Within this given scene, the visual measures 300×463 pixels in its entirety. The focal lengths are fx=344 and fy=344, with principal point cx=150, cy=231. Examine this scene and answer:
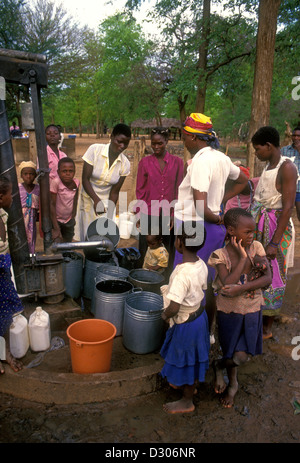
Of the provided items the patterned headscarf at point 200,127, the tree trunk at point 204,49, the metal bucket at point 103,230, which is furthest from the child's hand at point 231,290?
the tree trunk at point 204,49

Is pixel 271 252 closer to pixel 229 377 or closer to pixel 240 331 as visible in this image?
pixel 240 331

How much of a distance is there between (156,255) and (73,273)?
994mm

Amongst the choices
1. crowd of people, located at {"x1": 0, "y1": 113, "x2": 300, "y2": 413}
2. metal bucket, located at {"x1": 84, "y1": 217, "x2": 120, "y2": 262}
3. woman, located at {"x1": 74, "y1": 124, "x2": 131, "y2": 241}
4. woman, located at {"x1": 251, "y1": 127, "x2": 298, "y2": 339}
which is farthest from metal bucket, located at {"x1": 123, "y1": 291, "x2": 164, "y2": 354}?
woman, located at {"x1": 74, "y1": 124, "x2": 131, "y2": 241}

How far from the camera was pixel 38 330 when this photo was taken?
2961 millimetres

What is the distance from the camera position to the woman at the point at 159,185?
3.89 m

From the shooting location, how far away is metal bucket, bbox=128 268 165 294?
352cm

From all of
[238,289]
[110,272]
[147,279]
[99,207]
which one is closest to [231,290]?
[238,289]

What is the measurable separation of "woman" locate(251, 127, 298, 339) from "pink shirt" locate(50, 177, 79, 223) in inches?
84.9

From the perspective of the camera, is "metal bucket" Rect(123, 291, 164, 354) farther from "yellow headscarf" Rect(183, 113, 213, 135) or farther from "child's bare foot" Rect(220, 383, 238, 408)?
"yellow headscarf" Rect(183, 113, 213, 135)

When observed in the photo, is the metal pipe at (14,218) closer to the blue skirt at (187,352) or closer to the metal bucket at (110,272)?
the metal bucket at (110,272)

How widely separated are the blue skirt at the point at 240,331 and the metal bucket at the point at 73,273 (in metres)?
1.88

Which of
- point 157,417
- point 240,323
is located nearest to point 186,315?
point 240,323
